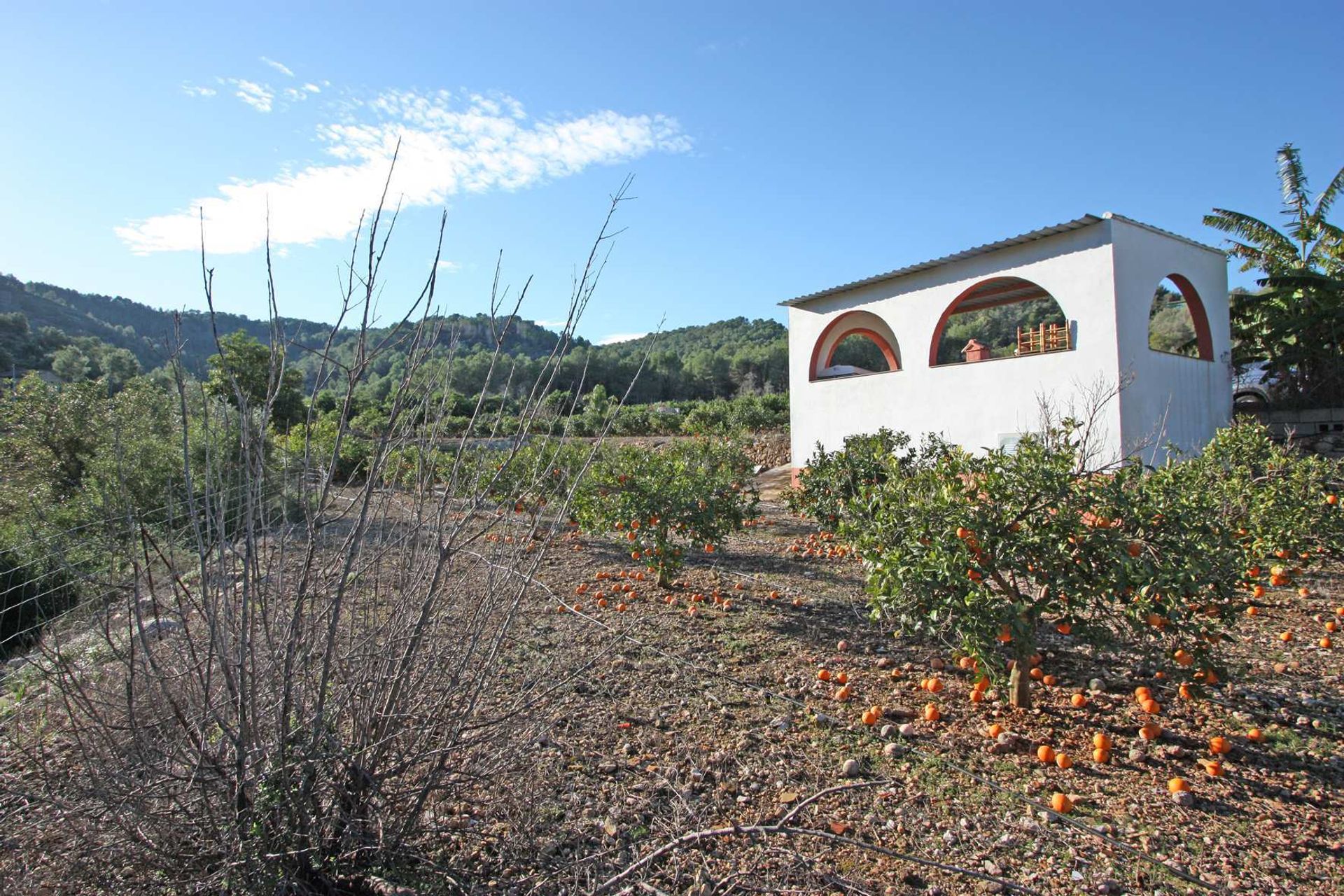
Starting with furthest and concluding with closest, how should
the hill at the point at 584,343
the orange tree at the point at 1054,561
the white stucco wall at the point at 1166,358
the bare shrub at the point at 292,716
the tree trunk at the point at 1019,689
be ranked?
the hill at the point at 584,343
the white stucco wall at the point at 1166,358
the tree trunk at the point at 1019,689
the orange tree at the point at 1054,561
the bare shrub at the point at 292,716

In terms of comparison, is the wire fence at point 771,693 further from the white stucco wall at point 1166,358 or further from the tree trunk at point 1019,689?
the white stucco wall at point 1166,358

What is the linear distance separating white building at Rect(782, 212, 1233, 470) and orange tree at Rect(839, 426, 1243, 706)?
603 cm

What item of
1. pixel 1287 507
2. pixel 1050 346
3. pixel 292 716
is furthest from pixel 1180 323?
pixel 292 716

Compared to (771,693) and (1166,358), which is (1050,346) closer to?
(1166,358)

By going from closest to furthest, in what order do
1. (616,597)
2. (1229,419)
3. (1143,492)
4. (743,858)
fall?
1. (743,858)
2. (1143,492)
3. (616,597)
4. (1229,419)

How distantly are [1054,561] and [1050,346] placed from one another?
10.4 m

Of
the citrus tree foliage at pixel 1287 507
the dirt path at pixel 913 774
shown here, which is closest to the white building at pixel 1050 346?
the citrus tree foliage at pixel 1287 507

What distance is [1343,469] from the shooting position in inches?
254

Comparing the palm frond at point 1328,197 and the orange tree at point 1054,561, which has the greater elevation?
the palm frond at point 1328,197

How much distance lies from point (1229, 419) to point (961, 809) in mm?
12220

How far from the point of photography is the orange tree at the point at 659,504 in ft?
18.2

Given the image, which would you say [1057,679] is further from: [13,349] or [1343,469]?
[13,349]

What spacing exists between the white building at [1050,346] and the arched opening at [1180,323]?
38 mm

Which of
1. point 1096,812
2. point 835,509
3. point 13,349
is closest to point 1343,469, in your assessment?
point 835,509
